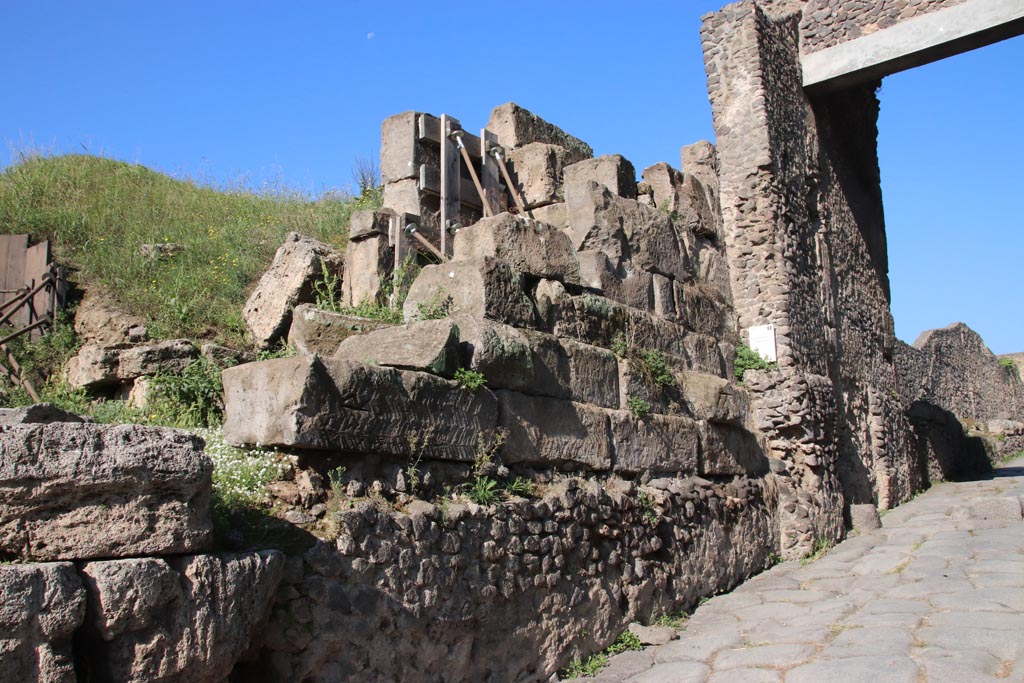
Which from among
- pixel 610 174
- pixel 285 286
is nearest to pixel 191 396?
pixel 285 286

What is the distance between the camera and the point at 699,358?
759cm

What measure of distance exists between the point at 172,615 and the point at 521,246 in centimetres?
348

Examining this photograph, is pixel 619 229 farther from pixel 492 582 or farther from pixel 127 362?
pixel 127 362

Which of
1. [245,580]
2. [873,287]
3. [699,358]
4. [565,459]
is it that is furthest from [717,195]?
[245,580]

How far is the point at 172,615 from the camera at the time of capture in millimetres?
2996

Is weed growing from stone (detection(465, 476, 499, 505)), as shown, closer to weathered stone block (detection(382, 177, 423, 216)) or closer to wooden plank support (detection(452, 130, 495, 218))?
weathered stone block (detection(382, 177, 423, 216))

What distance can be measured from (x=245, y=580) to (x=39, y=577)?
0.71 metres

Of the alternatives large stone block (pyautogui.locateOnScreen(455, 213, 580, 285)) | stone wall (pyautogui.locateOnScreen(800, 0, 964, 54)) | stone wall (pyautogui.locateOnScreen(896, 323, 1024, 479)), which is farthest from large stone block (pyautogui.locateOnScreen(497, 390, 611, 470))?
stone wall (pyautogui.locateOnScreen(896, 323, 1024, 479))

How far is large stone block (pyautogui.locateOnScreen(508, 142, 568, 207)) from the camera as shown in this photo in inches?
321

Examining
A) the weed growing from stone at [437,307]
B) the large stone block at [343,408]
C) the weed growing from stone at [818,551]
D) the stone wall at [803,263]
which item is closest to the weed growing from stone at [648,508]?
the large stone block at [343,408]

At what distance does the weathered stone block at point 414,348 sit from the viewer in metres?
4.66

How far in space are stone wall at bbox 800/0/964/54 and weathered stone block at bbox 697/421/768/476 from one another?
4.86m

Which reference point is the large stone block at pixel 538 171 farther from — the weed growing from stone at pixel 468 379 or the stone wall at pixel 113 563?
the stone wall at pixel 113 563

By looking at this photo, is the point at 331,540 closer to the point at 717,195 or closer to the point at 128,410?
the point at 128,410
